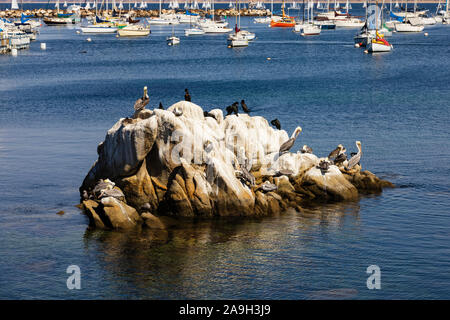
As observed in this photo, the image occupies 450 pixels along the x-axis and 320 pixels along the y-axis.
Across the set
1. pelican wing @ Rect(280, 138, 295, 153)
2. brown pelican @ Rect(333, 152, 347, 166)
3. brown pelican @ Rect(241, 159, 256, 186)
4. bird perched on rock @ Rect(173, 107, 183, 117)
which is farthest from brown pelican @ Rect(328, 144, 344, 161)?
bird perched on rock @ Rect(173, 107, 183, 117)

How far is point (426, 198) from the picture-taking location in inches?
1684

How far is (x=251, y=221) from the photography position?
39.0m

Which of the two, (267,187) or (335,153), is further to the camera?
(335,153)

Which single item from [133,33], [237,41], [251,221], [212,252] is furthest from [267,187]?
[133,33]

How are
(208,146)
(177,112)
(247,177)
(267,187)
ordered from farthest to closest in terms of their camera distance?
(177,112), (267,187), (208,146), (247,177)

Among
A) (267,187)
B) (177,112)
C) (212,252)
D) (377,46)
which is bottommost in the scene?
(212,252)

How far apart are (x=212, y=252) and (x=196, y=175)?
20.4ft

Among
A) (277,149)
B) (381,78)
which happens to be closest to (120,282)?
(277,149)

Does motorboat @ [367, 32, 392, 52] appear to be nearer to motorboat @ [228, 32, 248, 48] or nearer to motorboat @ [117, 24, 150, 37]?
motorboat @ [228, 32, 248, 48]

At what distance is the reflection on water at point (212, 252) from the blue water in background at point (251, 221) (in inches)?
3.8

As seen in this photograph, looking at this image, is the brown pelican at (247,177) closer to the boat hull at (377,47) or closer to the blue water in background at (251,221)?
the blue water in background at (251,221)

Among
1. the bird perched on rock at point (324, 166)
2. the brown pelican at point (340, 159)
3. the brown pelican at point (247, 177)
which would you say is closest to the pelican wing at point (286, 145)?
the bird perched on rock at point (324, 166)

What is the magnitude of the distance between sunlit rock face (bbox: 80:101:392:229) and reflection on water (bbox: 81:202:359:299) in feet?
3.66

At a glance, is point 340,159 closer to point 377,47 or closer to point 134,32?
point 377,47
